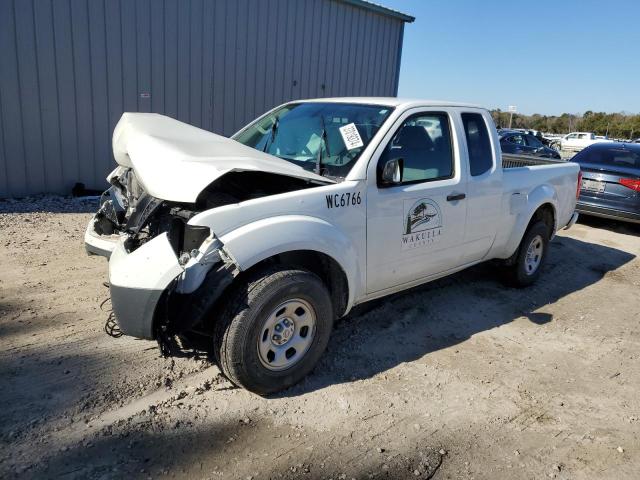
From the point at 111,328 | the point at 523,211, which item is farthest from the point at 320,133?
the point at 523,211

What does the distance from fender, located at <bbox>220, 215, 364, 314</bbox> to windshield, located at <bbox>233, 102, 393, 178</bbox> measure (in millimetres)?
503

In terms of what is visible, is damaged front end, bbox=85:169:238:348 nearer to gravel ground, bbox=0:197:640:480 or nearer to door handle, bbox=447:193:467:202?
gravel ground, bbox=0:197:640:480

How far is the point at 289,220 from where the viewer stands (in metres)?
3.16

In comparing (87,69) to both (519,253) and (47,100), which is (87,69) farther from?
(519,253)

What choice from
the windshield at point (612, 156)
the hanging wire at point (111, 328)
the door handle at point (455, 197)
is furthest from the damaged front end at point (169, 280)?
the windshield at point (612, 156)

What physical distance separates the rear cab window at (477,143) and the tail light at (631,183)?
17.9ft

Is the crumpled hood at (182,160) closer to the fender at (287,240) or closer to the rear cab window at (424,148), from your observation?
the fender at (287,240)

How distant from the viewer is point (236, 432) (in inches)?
116

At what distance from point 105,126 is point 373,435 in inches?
306

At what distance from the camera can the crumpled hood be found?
299cm

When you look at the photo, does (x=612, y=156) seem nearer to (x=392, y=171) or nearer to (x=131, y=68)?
(x=392, y=171)

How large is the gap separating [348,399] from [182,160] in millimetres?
1833

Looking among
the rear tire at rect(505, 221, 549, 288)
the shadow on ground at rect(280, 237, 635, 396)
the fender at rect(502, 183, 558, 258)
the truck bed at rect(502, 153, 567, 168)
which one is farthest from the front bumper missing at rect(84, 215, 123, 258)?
the truck bed at rect(502, 153, 567, 168)

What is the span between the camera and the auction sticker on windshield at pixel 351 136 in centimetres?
375
